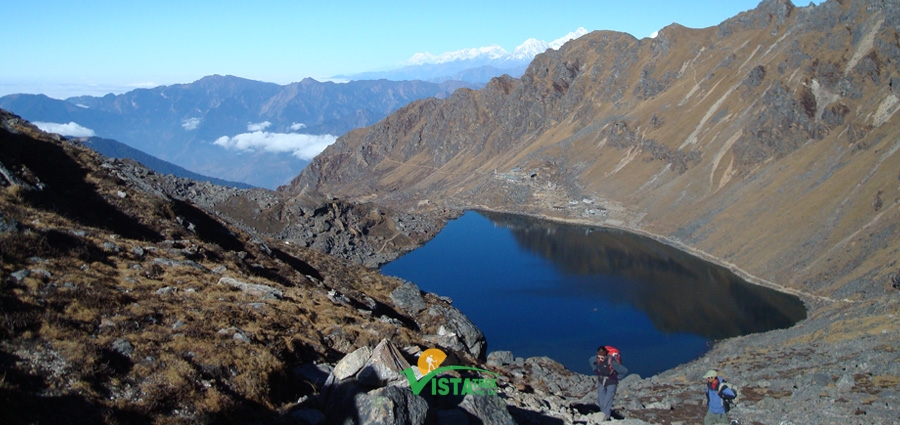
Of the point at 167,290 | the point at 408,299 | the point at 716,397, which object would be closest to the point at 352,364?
the point at 167,290

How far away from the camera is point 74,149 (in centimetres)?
3391

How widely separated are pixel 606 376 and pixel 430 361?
6.78 m

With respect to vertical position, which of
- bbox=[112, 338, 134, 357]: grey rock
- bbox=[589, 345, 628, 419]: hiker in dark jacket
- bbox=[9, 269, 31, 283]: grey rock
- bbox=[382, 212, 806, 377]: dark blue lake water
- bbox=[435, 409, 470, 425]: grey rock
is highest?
bbox=[9, 269, 31, 283]: grey rock

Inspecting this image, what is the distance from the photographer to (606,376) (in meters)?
17.9

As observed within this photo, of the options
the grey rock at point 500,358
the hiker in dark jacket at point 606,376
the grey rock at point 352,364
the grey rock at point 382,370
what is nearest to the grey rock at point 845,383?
the hiker in dark jacket at point 606,376

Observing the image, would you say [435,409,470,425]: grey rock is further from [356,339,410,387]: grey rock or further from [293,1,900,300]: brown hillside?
[293,1,900,300]: brown hillside

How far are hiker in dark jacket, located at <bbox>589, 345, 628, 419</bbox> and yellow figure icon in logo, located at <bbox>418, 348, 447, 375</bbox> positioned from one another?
19.4 ft

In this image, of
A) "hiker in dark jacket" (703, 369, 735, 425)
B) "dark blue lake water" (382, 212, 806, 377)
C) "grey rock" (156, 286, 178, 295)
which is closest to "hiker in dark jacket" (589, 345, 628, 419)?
"hiker in dark jacket" (703, 369, 735, 425)

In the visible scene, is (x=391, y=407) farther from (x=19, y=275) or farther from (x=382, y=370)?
(x=19, y=275)

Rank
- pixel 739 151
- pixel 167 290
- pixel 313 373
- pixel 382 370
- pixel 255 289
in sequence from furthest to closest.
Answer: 1. pixel 739 151
2. pixel 255 289
3. pixel 167 290
4. pixel 313 373
5. pixel 382 370

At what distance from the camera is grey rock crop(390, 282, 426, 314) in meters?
32.6

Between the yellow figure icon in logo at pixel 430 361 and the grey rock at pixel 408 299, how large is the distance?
57.1ft

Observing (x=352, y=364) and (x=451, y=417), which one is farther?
(x=352, y=364)

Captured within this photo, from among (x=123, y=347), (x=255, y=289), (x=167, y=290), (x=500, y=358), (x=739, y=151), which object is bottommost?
(x=500, y=358)
